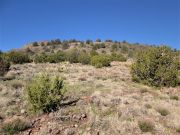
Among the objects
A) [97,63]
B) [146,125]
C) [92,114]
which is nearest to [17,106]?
[92,114]

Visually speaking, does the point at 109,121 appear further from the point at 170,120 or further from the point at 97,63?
the point at 97,63

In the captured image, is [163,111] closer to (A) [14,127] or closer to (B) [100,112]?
(B) [100,112]

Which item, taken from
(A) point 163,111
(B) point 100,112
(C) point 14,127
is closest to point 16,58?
(B) point 100,112

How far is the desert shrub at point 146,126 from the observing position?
11.3m

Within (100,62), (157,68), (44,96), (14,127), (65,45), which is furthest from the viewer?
(65,45)

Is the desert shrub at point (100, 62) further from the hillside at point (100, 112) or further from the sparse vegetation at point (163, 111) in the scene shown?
the sparse vegetation at point (163, 111)

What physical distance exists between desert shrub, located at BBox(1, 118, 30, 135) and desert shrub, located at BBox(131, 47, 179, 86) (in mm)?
11137

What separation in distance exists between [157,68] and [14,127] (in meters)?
12.4

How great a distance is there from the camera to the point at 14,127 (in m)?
11.3

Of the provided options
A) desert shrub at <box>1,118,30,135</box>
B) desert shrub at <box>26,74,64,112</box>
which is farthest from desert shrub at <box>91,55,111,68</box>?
desert shrub at <box>1,118,30,135</box>

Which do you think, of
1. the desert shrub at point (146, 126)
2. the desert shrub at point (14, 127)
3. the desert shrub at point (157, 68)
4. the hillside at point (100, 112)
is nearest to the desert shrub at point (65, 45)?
the desert shrub at point (157, 68)

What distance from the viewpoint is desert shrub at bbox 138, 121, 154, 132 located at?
11258mm

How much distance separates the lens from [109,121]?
11.7 metres

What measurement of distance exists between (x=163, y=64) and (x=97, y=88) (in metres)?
6.16
